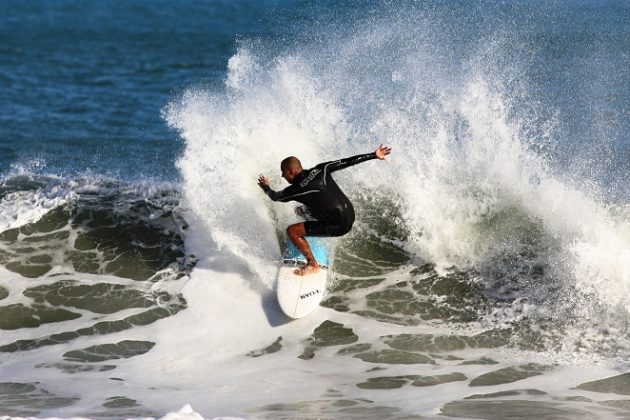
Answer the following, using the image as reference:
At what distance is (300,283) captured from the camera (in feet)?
32.6

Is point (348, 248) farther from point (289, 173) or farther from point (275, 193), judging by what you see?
point (289, 173)

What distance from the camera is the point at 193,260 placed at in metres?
11.1

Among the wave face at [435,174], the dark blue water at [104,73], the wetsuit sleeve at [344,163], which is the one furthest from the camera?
the dark blue water at [104,73]

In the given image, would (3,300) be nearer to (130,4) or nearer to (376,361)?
(376,361)

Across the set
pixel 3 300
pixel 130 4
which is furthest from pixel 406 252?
pixel 130 4

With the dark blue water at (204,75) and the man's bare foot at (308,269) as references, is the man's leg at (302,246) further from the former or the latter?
the dark blue water at (204,75)

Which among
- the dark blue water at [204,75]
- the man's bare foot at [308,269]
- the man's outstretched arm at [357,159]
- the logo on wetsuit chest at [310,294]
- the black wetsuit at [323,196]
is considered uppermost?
the dark blue water at [204,75]

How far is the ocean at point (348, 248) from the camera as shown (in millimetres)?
8602

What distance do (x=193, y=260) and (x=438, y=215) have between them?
3140mm

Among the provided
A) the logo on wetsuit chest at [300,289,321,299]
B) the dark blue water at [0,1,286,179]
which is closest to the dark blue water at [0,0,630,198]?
the dark blue water at [0,1,286,179]

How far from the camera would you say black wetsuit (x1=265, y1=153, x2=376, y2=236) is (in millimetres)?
9359

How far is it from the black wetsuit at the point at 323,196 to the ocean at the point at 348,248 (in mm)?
1163

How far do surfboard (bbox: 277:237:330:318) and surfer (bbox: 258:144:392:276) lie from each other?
1.39 ft

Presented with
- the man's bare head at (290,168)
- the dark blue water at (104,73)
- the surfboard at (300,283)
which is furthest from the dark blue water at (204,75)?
the man's bare head at (290,168)
